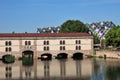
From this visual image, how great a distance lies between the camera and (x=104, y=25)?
154375mm

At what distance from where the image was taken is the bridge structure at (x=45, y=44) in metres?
79.0

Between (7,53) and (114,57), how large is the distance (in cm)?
2506

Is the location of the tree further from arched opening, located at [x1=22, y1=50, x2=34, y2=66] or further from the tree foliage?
the tree foliage

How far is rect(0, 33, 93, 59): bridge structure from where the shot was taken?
79000mm

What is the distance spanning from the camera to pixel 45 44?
265ft

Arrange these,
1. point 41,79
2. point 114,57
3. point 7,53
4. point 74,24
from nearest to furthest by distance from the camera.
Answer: point 41,79 < point 114,57 < point 7,53 < point 74,24

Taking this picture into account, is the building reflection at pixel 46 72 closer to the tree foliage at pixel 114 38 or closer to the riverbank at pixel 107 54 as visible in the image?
the riverbank at pixel 107 54

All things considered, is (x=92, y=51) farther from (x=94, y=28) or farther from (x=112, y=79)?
(x=94, y=28)

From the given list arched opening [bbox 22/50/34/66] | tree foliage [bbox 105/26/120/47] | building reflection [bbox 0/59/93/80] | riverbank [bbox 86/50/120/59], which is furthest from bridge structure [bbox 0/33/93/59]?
building reflection [bbox 0/59/93/80]

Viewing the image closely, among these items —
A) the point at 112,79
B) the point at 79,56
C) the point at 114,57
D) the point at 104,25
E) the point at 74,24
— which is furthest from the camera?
the point at 104,25

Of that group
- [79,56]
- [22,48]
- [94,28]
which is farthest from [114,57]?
[94,28]

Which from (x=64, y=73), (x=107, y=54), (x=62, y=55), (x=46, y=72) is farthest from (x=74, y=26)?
(x=64, y=73)

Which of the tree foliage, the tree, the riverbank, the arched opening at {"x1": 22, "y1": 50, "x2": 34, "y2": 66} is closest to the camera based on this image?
the arched opening at {"x1": 22, "y1": 50, "x2": 34, "y2": 66}

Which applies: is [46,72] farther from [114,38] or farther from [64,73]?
[114,38]
